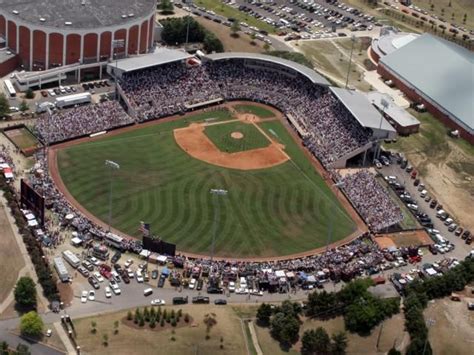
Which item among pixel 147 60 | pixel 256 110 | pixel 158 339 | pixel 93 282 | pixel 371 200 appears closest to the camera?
pixel 158 339

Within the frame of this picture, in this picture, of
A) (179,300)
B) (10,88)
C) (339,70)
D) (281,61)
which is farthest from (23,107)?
(339,70)

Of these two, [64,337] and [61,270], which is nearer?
[64,337]

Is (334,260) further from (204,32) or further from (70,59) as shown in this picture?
(204,32)

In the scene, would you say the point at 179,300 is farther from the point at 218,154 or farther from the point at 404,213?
the point at 404,213

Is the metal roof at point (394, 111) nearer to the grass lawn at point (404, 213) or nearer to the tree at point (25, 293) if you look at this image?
the grass lawn at point (404, 213)

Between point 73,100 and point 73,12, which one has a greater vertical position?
point 73,12

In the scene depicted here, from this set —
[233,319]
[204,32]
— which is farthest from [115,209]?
[204,32]

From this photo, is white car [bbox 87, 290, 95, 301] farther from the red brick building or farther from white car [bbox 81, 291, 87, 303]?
the red brick building
